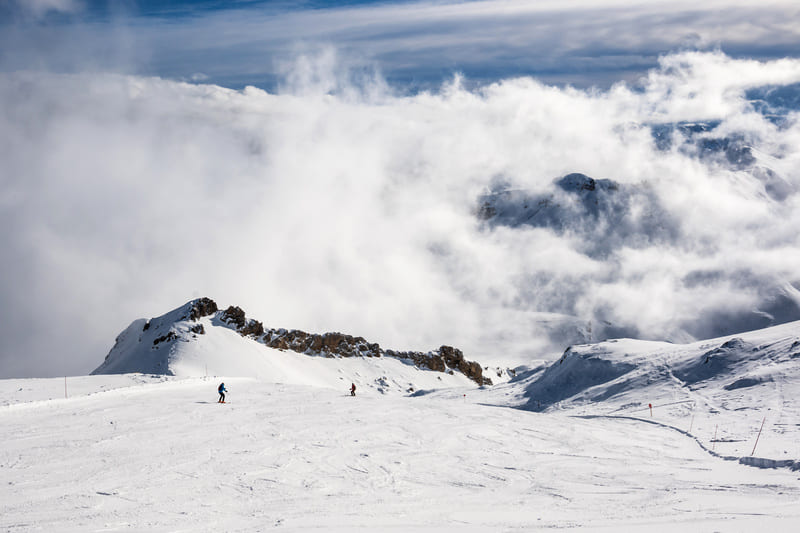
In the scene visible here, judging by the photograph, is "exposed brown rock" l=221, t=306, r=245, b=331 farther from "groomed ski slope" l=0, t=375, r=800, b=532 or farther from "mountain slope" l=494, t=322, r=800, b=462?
"groomed ski slope" l=0, t=375, r=800, b=532

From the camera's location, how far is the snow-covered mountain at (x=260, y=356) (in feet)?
297

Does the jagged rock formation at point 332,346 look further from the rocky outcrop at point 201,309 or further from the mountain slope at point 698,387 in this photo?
the mountain slope at point 698,387

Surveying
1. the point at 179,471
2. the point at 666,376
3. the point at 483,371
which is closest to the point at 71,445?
the point at 179,471

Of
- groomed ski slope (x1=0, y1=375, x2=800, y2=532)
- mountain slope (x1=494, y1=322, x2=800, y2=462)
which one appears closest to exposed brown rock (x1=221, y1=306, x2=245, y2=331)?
mountain slope (x1=494, y1=322, x2=800, y2=462)

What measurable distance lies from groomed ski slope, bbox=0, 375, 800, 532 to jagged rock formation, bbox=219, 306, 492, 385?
79.9 m

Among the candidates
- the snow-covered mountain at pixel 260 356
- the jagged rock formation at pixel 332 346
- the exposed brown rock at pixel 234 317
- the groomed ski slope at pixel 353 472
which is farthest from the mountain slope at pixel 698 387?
the jagged rock formation at pixel 332 346

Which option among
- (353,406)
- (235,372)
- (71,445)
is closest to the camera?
(71,445)

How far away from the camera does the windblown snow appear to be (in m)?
18.2

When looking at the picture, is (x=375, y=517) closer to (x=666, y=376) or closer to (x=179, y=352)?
(x=666, y=376)

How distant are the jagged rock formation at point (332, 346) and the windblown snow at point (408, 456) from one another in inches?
2694

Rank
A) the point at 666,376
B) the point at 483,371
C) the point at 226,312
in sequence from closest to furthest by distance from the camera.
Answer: the point at 666,376
the point at 226,312
the point at 483,371

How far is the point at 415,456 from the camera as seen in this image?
27.4 metres

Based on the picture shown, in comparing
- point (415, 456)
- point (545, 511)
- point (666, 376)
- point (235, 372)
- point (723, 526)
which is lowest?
point (235, 372)

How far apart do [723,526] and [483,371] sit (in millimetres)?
146915
